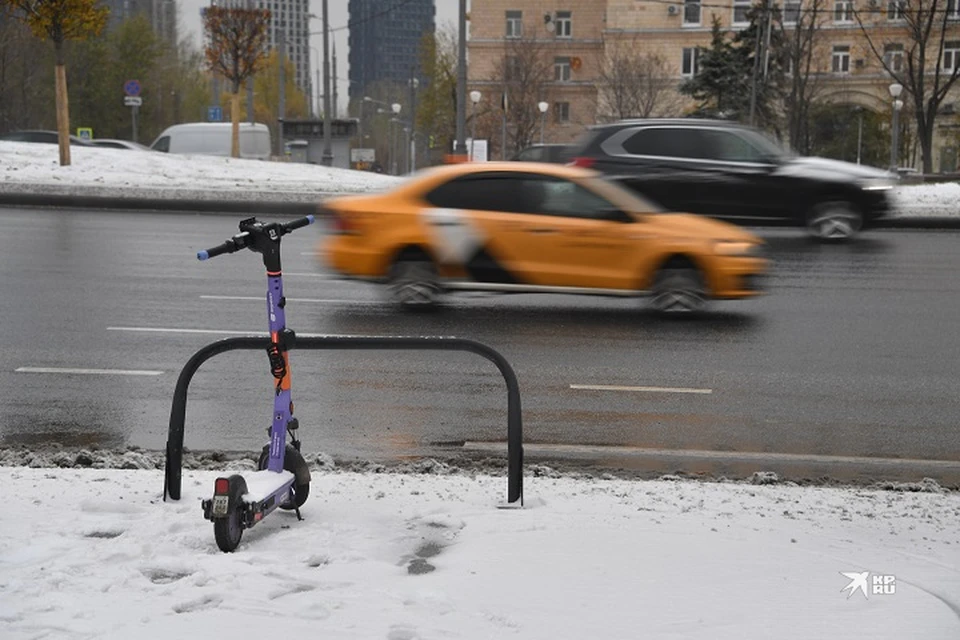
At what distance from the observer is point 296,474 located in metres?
5.54

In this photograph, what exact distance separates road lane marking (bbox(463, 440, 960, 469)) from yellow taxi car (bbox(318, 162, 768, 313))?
16.9 feet

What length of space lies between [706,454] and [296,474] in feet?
9.77

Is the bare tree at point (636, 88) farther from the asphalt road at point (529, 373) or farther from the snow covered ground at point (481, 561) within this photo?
the snow covered ground at point (481, 561)

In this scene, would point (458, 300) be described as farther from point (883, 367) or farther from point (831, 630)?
point (831, 630)

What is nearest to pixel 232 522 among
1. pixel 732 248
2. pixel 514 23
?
pixel 732 248

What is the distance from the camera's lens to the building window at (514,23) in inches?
3575

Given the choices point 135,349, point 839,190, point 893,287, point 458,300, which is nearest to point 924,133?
point 839,190

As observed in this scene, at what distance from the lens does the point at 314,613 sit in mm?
4418

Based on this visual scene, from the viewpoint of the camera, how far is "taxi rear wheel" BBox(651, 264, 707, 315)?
1273cm

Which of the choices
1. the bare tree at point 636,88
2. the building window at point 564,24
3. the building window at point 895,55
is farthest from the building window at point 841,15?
the building window at point 564,24

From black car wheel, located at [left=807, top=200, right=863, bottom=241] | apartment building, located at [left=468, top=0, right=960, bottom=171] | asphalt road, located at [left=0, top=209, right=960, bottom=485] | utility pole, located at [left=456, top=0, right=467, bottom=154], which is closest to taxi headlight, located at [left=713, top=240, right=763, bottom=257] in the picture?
asphalt road, located at [left=0, top=209, right=960, bottom=485]

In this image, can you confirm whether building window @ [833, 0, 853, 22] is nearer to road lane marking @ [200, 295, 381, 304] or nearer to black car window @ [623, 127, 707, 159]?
black car window @ [623, 127, 707, 159]

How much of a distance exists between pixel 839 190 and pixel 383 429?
546 inches

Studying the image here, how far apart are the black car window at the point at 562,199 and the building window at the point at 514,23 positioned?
79583mm
